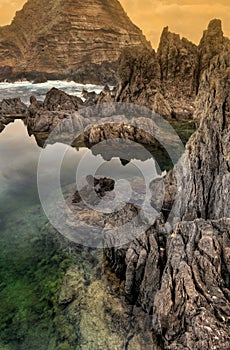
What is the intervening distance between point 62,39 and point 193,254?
168346 millimetres

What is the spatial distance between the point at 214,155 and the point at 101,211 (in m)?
8.86

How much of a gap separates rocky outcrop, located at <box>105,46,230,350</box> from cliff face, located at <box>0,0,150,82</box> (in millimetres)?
114157

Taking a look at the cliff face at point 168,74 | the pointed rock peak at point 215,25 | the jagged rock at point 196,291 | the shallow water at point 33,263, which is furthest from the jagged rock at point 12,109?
the pointed rock peak at point 215,25

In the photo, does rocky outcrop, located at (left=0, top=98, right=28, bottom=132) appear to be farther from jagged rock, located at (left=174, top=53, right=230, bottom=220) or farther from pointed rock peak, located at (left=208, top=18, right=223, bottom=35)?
pointed rock peak, located at (left=208, top=18, right=223, bottom=35)

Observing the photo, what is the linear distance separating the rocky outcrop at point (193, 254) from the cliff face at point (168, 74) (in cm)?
3022

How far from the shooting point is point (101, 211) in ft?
68.7

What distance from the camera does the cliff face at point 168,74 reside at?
4919 centimetres

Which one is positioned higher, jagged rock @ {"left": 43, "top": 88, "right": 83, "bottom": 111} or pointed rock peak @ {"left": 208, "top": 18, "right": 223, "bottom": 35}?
pointed rock peak @ {"left": 208, "top": 18, "right": 223, "bottom": 35}

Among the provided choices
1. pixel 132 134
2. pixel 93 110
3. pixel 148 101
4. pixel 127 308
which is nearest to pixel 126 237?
pixel 127 308

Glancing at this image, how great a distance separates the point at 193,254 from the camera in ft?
36.6

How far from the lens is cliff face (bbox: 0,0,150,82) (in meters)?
147

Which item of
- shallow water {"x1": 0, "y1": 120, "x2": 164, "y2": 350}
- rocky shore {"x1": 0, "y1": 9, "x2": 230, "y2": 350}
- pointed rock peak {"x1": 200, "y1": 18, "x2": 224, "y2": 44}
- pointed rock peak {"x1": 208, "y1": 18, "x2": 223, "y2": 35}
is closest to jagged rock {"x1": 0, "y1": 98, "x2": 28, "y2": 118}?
shallow water {"x1": 0, "y1": 120, "x2": 164, "y2": 350}

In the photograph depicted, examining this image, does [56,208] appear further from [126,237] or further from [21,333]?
[21,333]

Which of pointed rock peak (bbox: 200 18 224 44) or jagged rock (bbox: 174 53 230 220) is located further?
pointed rock peak (bbox: 200 18 224 44)
